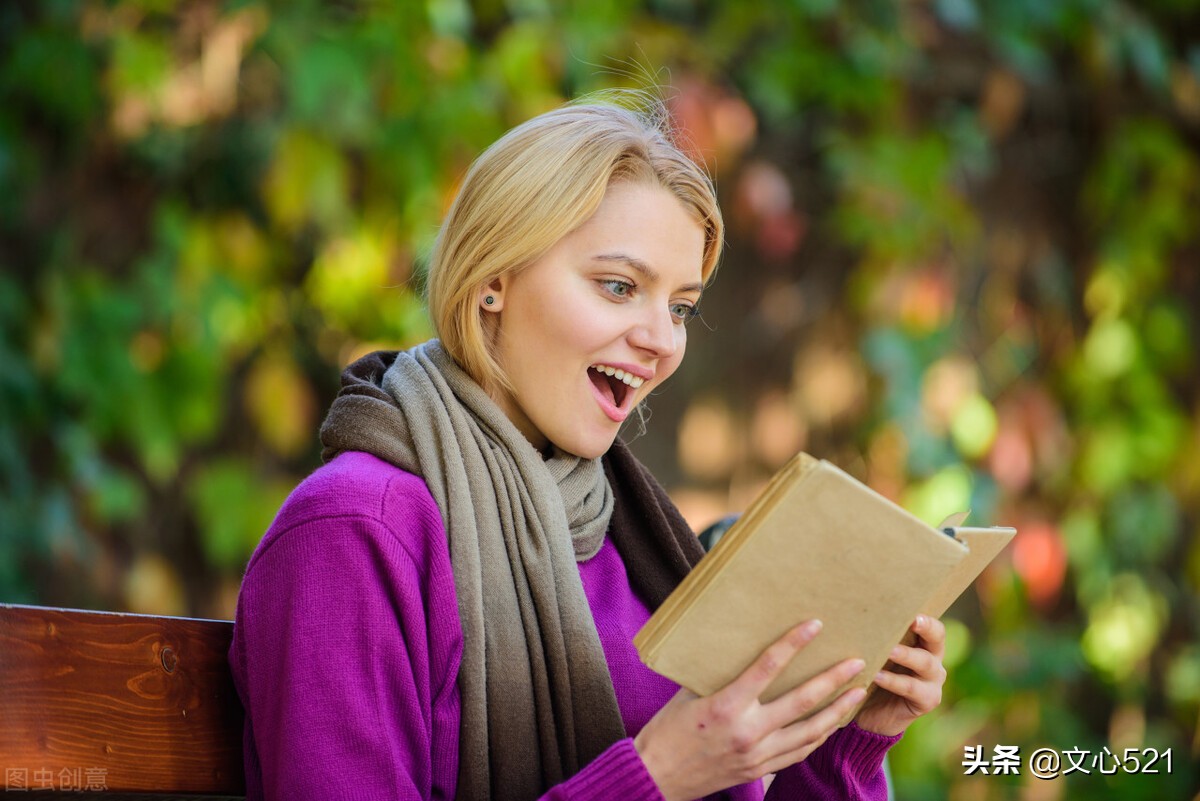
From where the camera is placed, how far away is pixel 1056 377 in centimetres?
330

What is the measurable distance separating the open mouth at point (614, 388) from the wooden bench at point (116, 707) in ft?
1.42

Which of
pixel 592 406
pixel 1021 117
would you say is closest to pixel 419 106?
pixel 592 406

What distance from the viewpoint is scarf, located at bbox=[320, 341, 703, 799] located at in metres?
1.24

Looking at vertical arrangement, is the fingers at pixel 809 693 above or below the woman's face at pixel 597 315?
below

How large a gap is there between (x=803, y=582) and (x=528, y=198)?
20.1 inches

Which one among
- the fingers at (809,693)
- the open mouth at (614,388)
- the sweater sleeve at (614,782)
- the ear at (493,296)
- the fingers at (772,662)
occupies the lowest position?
the sweater sleeve at (614,782)

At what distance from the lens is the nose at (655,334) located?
1.37 m

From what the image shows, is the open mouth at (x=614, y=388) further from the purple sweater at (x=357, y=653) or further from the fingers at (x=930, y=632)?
the fingers at (x=930, y=632)

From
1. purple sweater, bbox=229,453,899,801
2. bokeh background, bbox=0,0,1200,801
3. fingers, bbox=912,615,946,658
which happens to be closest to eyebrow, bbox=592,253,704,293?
purple sweater, bbox=229,453,899,801

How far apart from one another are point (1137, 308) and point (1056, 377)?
28 cm

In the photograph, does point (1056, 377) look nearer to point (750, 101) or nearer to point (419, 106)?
point (750, 101)

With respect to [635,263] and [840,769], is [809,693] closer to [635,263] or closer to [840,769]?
[840,769]

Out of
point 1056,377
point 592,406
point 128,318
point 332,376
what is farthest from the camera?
point 1056,377

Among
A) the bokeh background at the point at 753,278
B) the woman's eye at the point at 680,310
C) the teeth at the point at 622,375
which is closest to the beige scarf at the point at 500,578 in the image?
the teeth at the point at 622,375
